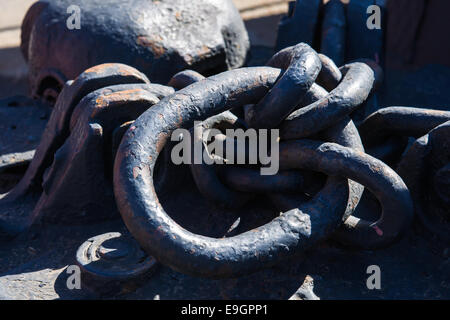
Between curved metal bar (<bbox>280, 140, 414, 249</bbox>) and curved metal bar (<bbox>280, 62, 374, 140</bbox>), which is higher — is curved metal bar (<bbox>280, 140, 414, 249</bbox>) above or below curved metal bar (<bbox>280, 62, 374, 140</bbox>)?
below

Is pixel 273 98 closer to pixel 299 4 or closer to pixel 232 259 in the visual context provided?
pixel 232 259

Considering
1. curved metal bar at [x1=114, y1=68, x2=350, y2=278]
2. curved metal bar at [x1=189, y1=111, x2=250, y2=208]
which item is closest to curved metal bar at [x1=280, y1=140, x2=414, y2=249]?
curved metal bar at [x1=114, y1=68, x2=350, y2=278]

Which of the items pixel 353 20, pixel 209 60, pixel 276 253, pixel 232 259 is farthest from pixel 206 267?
pixel 353 20

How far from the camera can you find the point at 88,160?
1.51 meters

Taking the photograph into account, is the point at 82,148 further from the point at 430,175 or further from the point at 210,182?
the point at 430,175

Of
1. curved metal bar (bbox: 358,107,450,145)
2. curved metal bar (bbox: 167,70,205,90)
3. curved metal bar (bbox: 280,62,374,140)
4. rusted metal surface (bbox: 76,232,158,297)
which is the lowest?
rusted metal surface (bbox: 76,232,158,297)

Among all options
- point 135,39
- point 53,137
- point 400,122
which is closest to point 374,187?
point 400,122

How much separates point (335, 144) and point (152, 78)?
1009mm

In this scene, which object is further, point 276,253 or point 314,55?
point 314,55

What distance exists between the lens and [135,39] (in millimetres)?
2074

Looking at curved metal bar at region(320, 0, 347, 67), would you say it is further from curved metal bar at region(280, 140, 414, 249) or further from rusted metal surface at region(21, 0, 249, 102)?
curved metal bar at region(280, 140, 414, 249)

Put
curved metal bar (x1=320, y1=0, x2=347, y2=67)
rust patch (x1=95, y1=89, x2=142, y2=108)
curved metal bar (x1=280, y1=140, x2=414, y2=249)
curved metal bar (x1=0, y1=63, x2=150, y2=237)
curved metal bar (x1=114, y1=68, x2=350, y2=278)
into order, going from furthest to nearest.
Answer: curved metal bar (x1=320, y1=0, x2=347, y2=67)
curved metal bar (x1=0, y1=63, x2=150, y2=237)
rust patch (x1=95, y1=89, x2=142, y2=108)
curved metal bar (x1=280, y1=140, x2=414, y2=249)
curved metal bar (x1=114, y1=68, x2=350, y2=278)

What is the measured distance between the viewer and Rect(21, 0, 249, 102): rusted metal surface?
208 cm

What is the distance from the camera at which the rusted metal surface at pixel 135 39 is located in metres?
2.08
